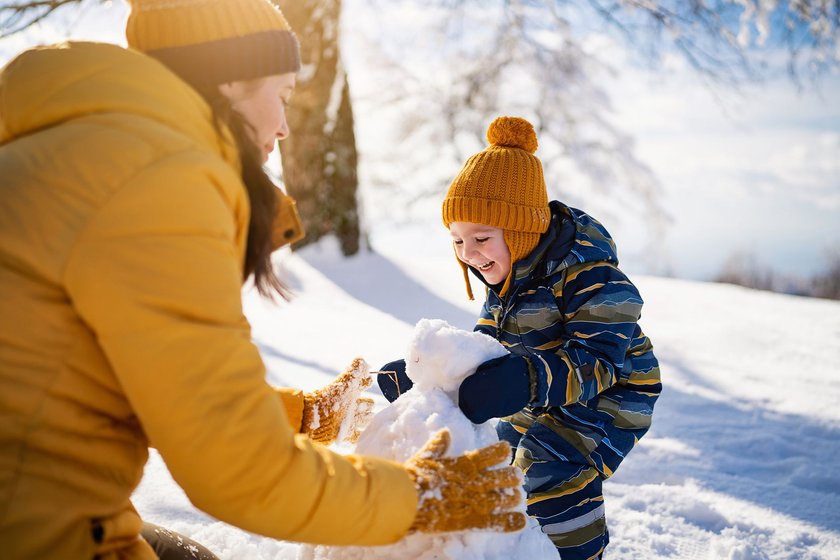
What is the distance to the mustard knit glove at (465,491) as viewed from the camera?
1.18 metres

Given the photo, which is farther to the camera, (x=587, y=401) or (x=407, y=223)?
(x=407, y=223)

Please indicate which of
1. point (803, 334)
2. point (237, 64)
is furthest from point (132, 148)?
point (803, 334)

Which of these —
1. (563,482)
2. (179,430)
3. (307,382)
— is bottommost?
(307,382)

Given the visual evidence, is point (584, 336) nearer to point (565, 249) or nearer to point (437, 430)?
point (565, 249)

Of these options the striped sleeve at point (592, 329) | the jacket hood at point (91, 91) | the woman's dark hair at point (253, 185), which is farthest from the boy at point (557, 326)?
the jacket hood at point (91, 91)

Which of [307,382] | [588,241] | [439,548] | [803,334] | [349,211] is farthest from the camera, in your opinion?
[349,211]

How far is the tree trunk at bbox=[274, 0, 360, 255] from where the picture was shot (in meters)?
6.63

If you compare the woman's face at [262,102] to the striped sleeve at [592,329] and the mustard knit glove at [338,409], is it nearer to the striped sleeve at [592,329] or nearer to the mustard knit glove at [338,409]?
the mustard knit glove at [338,409]

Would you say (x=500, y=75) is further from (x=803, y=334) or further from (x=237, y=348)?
(x=237, y=348)

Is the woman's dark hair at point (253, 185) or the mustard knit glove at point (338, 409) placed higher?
the woman's dark hair at point (253, 185)

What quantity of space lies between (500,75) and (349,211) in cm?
856

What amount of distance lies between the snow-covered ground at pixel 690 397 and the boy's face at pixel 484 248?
0.75 meters

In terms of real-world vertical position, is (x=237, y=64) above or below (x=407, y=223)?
above

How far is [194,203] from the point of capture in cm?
95
